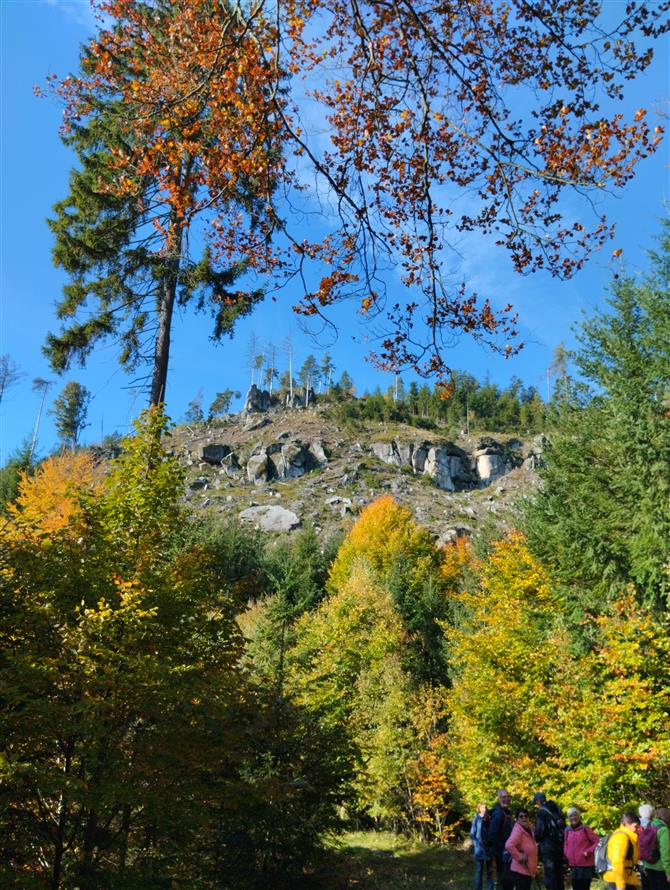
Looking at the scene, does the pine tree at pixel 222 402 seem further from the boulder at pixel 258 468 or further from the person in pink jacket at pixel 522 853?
the person in pink jacket at pixel 522 853

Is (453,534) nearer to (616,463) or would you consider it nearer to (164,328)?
(616,463)

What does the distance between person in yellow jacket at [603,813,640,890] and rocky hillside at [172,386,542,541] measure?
216ft

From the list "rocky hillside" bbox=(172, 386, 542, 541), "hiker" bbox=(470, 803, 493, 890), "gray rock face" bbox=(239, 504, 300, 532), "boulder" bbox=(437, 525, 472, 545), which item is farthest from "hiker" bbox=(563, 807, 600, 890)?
"gray rock face" bbox=(239, 504, 300, 532)

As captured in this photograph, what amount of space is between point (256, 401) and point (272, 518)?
53.6m

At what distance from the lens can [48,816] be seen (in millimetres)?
6000

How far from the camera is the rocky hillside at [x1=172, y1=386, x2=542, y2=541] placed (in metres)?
84.4

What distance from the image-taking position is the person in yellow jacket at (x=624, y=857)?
279 inches

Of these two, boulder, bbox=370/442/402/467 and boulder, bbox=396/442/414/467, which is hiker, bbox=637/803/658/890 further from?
boulder, bbox=396/442/414/467

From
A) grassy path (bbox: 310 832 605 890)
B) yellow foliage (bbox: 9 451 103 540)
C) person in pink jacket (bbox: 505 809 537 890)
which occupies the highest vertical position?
yellow foliage (bbox: 9 451 103 540)

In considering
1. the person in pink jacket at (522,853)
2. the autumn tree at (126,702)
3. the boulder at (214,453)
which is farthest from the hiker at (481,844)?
the boulder at (214,453)

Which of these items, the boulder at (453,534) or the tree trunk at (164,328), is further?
the boulder at (453,534)

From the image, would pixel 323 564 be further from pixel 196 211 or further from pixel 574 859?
pixel 196 211

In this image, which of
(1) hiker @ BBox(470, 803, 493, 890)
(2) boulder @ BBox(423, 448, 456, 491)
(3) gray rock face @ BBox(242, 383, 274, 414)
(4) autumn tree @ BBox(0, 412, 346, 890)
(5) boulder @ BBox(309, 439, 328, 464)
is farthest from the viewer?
(3) gray rock face @ BBox(242, 383, 274, 414)

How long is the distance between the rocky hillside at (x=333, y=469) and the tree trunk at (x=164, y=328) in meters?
64.1
